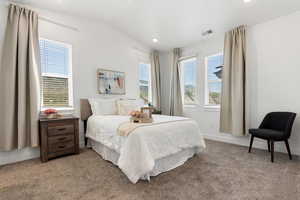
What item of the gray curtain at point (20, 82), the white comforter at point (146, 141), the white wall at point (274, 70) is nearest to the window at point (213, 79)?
the white wall at point (274, 70)

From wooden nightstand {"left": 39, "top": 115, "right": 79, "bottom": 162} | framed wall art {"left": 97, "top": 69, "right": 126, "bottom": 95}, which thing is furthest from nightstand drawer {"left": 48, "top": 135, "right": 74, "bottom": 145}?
framed wall art {"left": 97, "top": 69, "right": 126, "bottom": 95}

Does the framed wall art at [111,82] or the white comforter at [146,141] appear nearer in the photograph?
the white comforter at [146,141]

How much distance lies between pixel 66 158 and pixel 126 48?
304 cm

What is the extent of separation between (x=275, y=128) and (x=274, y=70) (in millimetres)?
1150

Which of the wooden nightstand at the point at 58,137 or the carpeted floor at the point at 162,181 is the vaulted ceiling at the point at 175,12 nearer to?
the wooden nightstand at the point at 58,137

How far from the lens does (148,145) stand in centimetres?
194

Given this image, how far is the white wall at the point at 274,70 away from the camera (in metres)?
2.76

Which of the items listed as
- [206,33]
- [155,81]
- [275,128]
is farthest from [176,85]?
[275,128]

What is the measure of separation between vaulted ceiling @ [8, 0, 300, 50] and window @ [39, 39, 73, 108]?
0.74 metres

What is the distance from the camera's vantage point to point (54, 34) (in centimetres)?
299

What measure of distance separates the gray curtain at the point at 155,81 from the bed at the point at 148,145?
2281 mm

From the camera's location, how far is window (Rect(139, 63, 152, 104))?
471 centimetres

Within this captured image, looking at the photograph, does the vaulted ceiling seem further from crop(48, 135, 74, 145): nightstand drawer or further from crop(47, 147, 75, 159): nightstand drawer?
crop(47, 147, 75, 159): nightstand drawer

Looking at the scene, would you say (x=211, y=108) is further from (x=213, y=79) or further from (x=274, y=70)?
(x=274, y=70)
